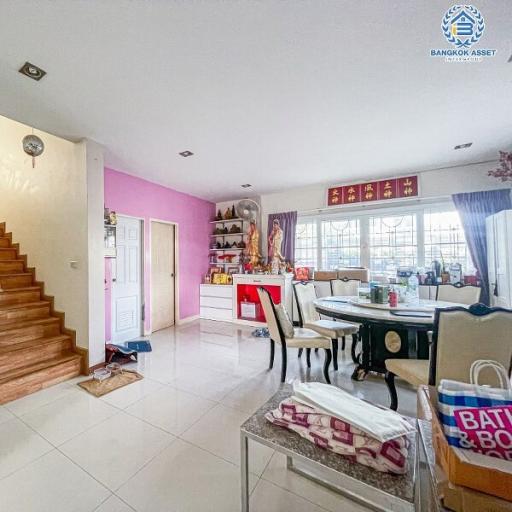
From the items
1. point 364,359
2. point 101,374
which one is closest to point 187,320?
point 101,374

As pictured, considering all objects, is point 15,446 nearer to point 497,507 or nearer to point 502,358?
point 497,507

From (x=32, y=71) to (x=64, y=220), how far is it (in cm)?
163

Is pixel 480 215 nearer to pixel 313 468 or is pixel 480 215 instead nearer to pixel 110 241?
pixel 313 468

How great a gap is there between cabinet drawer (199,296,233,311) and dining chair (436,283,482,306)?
350 centimetres

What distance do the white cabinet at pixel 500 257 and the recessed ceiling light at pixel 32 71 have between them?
474 cm

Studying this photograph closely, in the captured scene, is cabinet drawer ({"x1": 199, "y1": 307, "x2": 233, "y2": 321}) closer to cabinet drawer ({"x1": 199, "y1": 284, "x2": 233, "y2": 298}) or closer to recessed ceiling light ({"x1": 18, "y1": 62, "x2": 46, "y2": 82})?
cabinet drawer ({"x1": 199, "y1": 284, "x2": 233, "y2": 298})

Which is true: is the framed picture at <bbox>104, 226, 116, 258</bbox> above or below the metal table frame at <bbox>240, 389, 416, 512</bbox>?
above

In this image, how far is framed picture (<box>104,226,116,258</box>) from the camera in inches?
132

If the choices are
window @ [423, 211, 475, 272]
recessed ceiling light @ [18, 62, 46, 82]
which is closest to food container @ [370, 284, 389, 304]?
window @ [423, 211, 475, 272]

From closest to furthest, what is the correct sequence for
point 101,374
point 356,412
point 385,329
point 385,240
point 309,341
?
point 356,412 < point 385,329 < point 309,341 < point 101,374 < point 385,240

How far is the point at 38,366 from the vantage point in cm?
246

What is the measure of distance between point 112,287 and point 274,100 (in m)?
3.35

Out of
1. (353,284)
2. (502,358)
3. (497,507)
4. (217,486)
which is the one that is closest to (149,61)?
(497,507)

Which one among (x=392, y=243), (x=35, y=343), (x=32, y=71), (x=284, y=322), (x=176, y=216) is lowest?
(x=35, y=343)
